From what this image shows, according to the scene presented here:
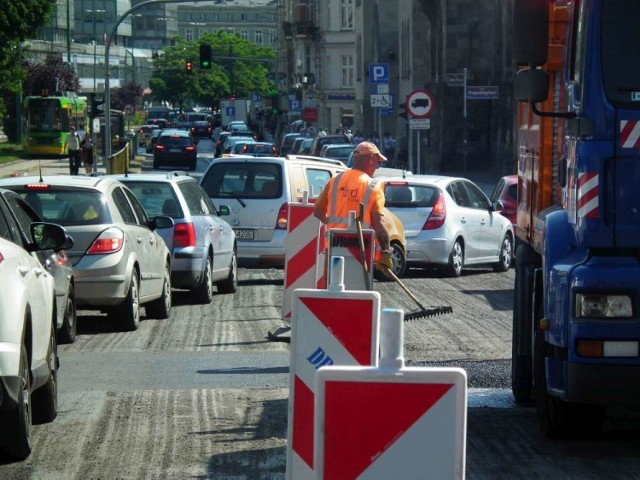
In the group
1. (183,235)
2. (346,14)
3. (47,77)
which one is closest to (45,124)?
(47,77)

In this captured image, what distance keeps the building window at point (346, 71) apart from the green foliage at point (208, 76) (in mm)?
50466

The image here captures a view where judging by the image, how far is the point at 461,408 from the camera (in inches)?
159

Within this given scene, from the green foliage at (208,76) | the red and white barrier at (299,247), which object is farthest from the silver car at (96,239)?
the green foliage at (208,76)

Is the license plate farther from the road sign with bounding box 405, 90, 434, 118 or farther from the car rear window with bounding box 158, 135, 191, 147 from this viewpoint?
the car rear window with bounding box 158, 135, 191, 147

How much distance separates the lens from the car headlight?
6941 mm

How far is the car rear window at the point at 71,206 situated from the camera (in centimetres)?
1407

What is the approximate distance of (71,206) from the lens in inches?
556

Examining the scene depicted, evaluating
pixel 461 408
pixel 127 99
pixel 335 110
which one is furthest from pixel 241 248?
pixel 127 99

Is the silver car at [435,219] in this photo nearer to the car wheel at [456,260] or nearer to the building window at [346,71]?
Answer: the car wheel at [456,260]

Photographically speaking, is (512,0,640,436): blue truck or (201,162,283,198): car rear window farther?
(201,162,283,198): car rear window

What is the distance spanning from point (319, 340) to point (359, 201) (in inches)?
234

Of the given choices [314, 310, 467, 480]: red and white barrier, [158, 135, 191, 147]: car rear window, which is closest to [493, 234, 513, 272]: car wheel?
[314, 310, 467, 480]: red and white barrier

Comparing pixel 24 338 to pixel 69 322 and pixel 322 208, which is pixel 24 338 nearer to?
pixel 69 322

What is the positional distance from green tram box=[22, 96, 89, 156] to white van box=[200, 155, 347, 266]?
165 feet
